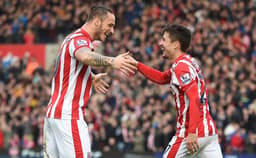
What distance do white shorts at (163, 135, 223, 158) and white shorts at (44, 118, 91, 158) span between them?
1.13m

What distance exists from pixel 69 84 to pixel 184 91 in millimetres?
1431

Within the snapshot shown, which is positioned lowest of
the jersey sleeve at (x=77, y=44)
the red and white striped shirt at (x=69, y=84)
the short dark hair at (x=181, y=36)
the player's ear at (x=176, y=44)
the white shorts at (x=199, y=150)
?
the white shorts at (x=199, y=150)

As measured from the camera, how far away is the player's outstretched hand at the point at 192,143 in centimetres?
842

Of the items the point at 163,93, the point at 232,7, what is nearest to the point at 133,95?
the point at 163,93

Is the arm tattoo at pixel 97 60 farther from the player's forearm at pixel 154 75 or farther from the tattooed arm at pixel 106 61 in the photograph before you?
the player's forearm at pixel 154 75

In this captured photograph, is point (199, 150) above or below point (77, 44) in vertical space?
below

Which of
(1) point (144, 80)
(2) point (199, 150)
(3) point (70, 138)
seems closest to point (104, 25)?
(3) point (70, 138)

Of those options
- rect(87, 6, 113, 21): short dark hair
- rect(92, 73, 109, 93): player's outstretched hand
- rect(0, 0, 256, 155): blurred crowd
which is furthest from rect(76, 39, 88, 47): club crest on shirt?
rect(0, 0, 256, 155): blurred crowd

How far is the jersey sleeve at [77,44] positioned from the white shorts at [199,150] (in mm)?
1719

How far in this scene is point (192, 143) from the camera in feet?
27.8

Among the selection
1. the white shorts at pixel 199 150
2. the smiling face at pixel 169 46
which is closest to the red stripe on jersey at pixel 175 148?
the white shorts at pixel 199 150

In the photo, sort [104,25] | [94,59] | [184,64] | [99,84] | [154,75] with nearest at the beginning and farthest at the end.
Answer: [94,59], [104,25], [184,64], [99,84], [154,75]

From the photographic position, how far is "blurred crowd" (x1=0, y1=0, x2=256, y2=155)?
1742cm

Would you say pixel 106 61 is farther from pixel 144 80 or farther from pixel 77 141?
pixel 144 80
